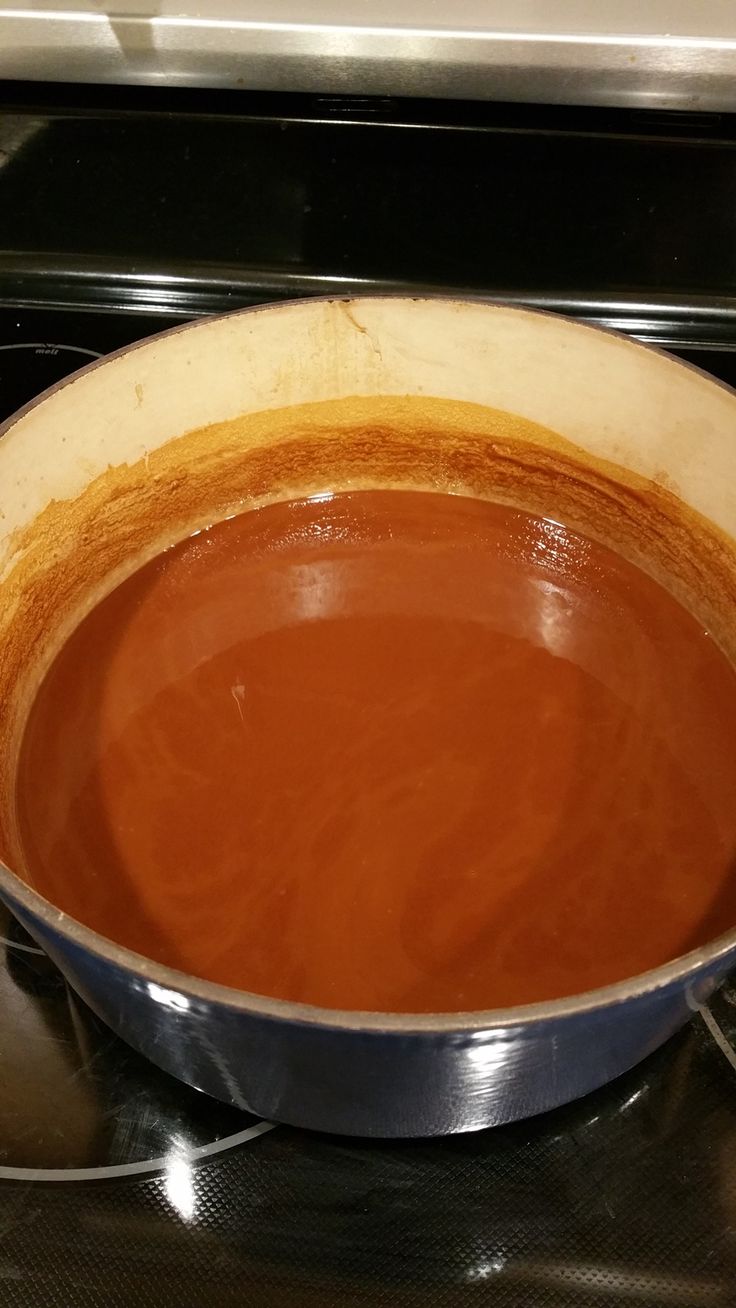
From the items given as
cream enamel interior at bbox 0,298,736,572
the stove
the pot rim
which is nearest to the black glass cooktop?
the stove

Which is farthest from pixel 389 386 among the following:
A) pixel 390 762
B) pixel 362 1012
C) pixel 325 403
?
pixel 362 1012

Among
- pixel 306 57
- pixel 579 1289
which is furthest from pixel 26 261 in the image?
pixel 579 1289

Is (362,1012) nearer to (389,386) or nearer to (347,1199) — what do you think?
(347,1199)

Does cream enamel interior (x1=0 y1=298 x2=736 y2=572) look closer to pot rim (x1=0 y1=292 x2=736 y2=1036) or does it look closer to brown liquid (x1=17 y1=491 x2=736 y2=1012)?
brown liquid (x1=17 y1=491 x2=736 y2=1012)

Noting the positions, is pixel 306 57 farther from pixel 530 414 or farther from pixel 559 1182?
pixel 559 1182

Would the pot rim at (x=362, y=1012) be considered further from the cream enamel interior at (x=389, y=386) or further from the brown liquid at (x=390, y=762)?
the cream enamel interior at (x=389, y=386)

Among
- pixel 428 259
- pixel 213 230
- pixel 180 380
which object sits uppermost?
pixel 213 230

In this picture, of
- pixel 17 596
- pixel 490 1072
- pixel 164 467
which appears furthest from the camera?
pixel 164 467
